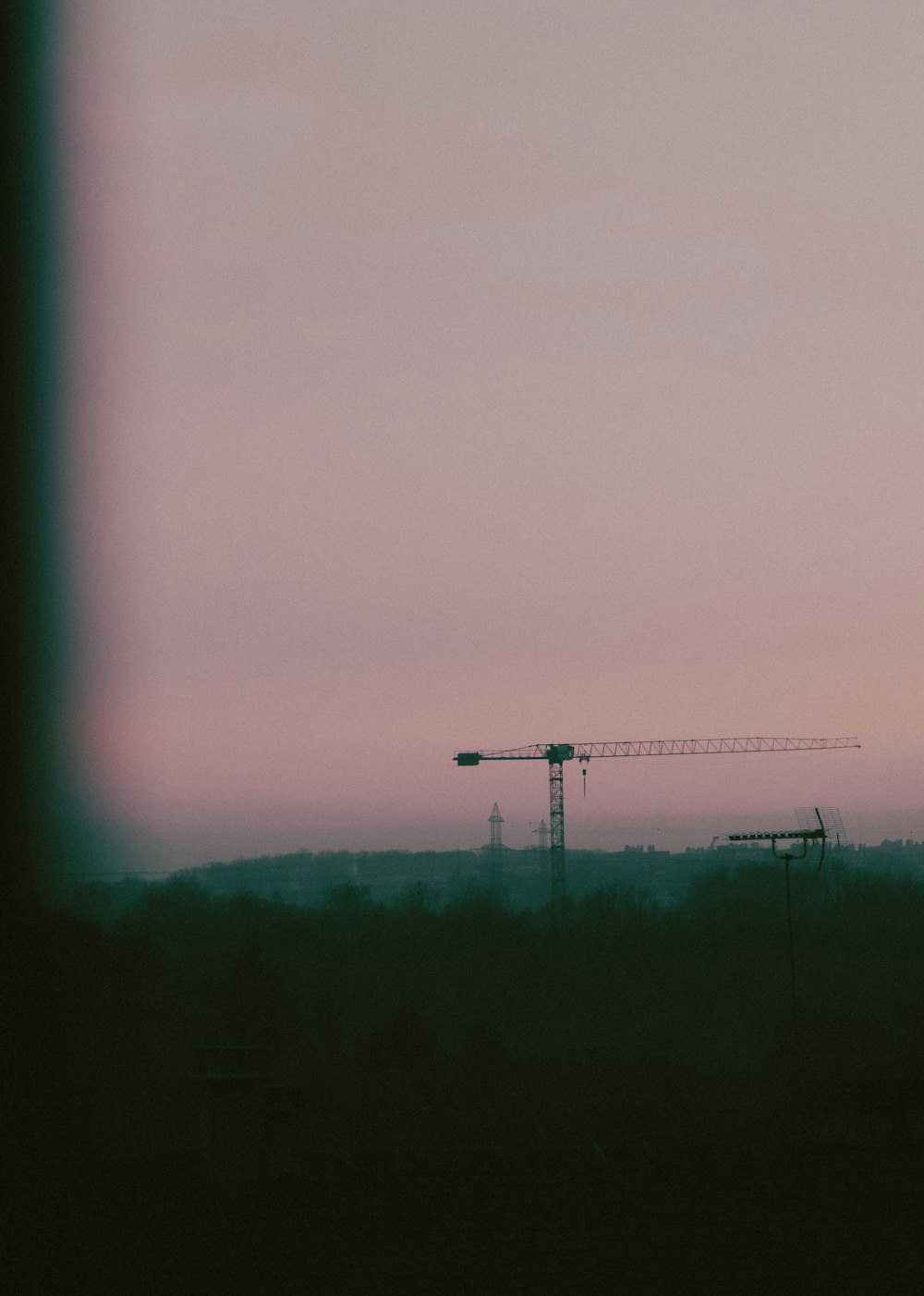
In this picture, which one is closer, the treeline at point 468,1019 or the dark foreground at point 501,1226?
the dark foreground at point 501,1226

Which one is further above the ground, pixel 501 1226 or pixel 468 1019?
pixel 501 1226

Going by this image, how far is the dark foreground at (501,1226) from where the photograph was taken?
9289 mm

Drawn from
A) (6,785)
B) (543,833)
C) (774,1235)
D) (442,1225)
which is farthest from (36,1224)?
(543,833)

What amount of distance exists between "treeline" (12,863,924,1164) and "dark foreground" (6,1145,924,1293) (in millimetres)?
2412

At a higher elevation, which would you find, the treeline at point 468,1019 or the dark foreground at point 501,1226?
the dark foreground at point 501,1226

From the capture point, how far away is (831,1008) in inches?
2135

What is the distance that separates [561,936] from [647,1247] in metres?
73.3

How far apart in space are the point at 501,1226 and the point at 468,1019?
50.2 meters

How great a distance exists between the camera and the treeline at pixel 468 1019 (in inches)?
1340

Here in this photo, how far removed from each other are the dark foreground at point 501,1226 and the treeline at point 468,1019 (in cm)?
241

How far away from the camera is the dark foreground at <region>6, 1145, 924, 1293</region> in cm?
929

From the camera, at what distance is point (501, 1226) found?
34.4 feet

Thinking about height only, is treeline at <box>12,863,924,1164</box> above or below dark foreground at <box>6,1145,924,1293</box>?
below

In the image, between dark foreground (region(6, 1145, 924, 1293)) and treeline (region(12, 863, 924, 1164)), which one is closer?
dark foreground (region(6, 1145, 924, 1293))
